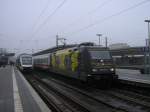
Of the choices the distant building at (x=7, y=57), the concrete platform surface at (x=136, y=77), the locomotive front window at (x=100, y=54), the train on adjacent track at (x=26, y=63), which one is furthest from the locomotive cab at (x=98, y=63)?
the distant building at (x=7, y=57)

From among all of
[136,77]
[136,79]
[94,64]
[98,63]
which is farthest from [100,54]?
[136,77]

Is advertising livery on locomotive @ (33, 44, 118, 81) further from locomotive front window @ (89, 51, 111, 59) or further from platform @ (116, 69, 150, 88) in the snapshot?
platform @ (116, 69, 150, 88)

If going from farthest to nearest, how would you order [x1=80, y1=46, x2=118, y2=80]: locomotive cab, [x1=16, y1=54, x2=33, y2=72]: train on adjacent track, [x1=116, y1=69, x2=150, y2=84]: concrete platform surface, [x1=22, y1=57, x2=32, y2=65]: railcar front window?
[x1=22, y1=57, x2=32, y2=65]: railcar front window
[x1=16, y1=54, x2=33, y2=72]: train on adjacent track
[x1=116, y1=69, x2=150, y2=84]: concrete platform surface
[x1=80, y1=46, x2=118, y2=80]: locomotive cab

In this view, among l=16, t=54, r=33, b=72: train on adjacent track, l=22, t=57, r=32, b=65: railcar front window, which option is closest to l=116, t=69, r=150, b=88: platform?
l=16, t=54, r=33, b=72: train on adjacent track

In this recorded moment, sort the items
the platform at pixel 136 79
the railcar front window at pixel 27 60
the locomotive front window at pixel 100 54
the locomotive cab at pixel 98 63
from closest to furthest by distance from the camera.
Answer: the platform at pixel 136 79 → the locomotive cab at pixel 98 63 → the locomotive front window at pixel 100 54 → the railcar front window at pixel 27 60

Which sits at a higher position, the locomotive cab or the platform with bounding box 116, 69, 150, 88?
the locomotive cab

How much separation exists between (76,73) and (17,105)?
9.05 metres

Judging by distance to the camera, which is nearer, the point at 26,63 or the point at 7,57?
the point at 26,63

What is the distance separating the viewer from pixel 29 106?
12.2 m

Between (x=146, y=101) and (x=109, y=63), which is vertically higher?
(x=109, y=63)

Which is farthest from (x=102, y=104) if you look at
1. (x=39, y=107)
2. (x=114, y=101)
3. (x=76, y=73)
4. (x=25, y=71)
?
(x=25, y=71)

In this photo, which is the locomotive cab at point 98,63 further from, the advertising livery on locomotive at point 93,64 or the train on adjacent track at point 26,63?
the train on adjacent track at point 26,63

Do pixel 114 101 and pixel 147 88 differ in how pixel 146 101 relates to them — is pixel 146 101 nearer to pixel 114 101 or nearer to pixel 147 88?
pixel 114 101

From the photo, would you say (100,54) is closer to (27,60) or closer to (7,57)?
(27,60)
